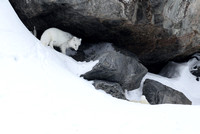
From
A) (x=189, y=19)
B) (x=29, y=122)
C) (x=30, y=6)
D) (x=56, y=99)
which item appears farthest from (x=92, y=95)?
(x=189, y=19)

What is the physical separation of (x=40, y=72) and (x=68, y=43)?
2938 millimetres

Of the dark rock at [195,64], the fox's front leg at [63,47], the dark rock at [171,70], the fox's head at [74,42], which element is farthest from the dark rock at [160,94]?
the fox's front leg at [63,47]

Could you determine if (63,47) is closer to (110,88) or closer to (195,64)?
(110,88)

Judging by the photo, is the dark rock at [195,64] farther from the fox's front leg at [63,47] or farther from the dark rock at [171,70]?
the fox's front leg at [63,47]

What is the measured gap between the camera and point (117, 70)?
901 centimetres

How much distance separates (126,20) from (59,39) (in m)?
2.36

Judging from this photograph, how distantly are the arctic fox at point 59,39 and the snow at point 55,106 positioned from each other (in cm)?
125

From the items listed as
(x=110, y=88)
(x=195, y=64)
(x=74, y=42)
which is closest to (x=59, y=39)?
(x=74, y=42)

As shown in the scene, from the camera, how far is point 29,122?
554cm

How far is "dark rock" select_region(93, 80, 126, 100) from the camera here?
8.46m

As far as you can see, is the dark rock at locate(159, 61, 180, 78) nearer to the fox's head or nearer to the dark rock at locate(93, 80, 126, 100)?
the dark rock at locate(93, 80, 126, 100)

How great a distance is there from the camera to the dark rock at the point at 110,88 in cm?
846

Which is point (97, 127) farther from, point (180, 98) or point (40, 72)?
point (180, 98)

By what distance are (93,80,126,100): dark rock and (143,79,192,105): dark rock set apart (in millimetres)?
1733
